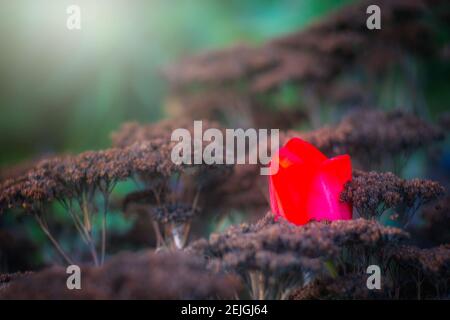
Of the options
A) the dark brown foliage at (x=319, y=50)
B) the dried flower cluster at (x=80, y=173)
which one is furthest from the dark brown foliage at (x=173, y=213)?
the dark brown foliage at (x=319, y=50)

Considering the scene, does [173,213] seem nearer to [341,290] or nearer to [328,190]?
[328,190]

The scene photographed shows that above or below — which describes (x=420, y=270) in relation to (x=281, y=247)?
below

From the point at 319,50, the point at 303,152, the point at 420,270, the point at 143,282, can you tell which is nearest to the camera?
the point at 143,282

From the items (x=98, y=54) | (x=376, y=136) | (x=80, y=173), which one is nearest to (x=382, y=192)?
(x=376, y=136)

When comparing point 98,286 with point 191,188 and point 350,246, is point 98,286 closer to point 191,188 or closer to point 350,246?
point 350,246

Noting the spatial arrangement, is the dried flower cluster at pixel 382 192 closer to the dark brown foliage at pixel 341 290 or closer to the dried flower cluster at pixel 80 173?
the dark brown foliage at pixel 341 290

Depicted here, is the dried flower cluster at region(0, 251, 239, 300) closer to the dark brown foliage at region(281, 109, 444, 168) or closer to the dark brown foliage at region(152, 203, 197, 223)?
the dark brown foliage at region(152, 203, 197, 223)

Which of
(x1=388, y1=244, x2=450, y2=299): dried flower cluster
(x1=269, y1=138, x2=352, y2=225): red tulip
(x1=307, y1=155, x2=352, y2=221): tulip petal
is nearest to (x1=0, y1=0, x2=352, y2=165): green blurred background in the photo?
(x1=269, y1=138, x2=352, y2=225): red tulip
